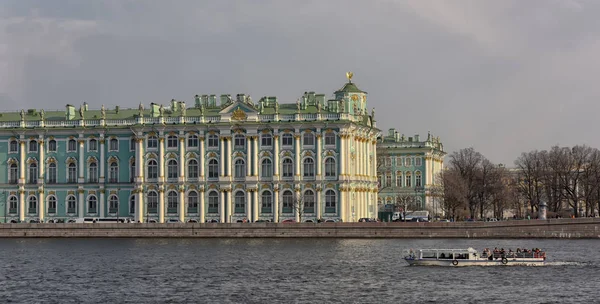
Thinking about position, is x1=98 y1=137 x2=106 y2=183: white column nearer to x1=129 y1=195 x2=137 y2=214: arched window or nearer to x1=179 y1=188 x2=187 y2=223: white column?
x1=129 y1=195 x2=137 y2=214: arched window

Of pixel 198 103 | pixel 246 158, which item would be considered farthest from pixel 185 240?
pixel 198 103

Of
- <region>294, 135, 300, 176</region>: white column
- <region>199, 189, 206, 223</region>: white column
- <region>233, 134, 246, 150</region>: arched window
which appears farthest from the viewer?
<region>199, 189, 206, 223</region>: white column

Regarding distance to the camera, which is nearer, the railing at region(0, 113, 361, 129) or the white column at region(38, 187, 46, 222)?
the railing at region(0, 113, 361, 129)

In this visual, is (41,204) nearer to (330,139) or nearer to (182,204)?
(182,204)

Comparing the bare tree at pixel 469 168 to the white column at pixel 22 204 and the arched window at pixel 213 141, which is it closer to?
the arched window at pixel 213 141

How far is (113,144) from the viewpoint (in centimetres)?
11731

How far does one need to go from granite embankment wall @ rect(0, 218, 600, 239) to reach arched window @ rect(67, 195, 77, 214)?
30.6ft

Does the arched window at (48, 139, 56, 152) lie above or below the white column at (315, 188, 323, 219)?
above

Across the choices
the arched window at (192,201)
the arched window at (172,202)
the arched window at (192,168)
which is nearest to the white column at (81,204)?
the arched window at (172,202)

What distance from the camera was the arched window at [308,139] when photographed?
365 feet

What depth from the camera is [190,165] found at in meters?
114

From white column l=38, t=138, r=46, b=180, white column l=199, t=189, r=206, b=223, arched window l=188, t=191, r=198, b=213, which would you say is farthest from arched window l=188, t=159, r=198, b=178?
white column l=38, t=138, r=46, b=180

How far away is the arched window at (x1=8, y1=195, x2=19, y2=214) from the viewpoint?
118 metres

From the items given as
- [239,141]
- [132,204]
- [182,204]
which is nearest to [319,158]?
[239,141]
